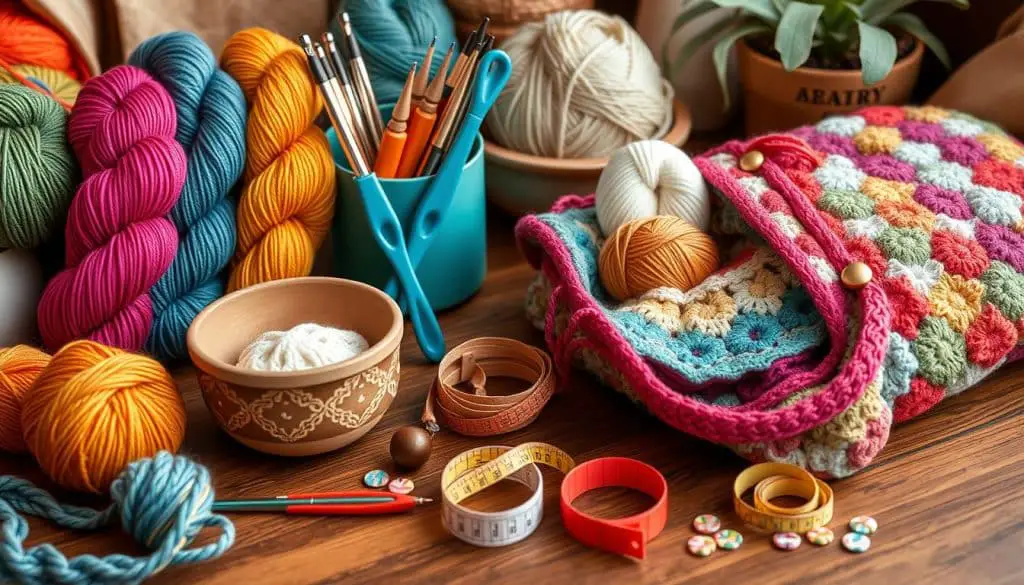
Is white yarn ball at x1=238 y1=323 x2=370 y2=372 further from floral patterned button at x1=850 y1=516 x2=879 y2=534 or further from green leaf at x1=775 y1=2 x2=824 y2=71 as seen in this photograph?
green leaf at x1=775 y1=2 x2=824 y2=71

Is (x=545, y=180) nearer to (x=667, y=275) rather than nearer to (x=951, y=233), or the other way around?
(x=667, y=275)

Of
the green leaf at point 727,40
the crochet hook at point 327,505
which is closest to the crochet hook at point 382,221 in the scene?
the crochet hook at point 327,505

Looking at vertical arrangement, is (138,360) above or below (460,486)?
above

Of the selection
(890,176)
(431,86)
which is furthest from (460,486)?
(890,176)

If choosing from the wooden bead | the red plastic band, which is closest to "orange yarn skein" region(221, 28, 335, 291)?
the wooden bead

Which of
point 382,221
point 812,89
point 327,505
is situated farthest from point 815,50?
point 327,505

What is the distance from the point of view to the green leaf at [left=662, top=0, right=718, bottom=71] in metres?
1.27

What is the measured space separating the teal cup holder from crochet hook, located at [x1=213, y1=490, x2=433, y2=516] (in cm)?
31

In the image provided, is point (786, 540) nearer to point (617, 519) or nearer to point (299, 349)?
point (617, 519)

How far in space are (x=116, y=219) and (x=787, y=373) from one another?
0.60 m

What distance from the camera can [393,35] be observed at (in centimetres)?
119

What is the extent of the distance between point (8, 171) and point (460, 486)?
486 mm

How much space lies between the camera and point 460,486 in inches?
32.8

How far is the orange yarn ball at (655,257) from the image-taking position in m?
0.96
